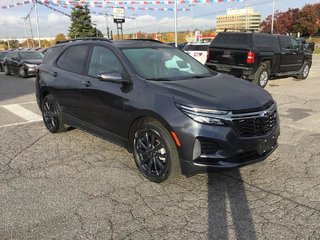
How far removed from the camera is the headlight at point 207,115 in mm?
3492

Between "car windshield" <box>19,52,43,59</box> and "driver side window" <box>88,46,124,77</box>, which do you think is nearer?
"driver side window" <box>88,46,124,77</box>

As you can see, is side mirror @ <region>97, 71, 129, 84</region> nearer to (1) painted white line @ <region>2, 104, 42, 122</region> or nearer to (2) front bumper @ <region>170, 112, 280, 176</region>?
(2) front bumper @ <region>170, 112, 280, 176</region>

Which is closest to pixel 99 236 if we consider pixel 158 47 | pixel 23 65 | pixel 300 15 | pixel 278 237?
pixel 278 237

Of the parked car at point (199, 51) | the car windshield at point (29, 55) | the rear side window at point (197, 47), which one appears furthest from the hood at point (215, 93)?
the car windshield at point (29, 55)

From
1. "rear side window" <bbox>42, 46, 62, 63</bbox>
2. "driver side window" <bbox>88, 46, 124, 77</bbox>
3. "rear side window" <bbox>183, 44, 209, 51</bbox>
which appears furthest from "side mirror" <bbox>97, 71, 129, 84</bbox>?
"rear side window" <bbox>183, 44, 209, 51</bbox>

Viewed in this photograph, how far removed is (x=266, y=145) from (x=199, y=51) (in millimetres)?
12560

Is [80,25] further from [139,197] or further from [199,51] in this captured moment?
[139,197]

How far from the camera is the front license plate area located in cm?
374

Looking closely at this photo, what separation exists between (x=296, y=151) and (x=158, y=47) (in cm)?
268

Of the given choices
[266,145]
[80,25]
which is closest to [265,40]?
[266,145]

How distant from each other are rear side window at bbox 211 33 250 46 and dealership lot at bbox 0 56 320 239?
6.17 meters

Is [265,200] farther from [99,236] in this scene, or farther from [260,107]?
[99,236]

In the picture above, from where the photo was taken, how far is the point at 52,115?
600 centimetres

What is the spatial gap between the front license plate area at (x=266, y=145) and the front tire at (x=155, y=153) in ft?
3.15
